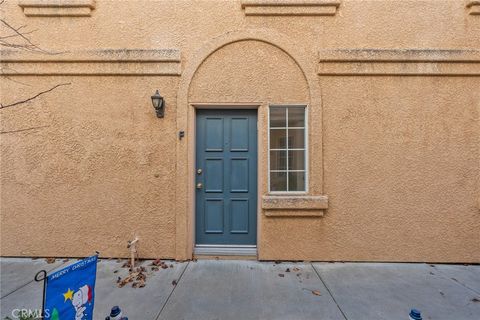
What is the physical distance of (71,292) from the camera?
6.64ft

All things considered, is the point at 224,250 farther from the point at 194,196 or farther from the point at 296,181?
the point at 296,181

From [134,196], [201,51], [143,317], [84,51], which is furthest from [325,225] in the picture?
[84,51]

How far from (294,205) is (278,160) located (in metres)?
0.82

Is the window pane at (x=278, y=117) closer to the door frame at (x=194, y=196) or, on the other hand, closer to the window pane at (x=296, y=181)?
the door frame at (x=194, y=196)

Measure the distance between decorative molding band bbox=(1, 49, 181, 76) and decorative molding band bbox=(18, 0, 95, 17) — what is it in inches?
27.5

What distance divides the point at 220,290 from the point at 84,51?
445cm

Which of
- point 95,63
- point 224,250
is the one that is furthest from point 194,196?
point 95,63

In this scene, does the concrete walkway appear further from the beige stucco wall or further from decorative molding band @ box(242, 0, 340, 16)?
decorative molding band @ box(242, 0, 340, 16)

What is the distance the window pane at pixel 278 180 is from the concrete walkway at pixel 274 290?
127 centimetres

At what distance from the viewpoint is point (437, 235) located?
13.3ft

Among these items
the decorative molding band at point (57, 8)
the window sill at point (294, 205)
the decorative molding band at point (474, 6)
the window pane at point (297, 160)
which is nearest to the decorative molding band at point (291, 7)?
the decorative molding band at point (474, 6)

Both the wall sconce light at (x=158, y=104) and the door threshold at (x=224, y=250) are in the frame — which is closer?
the wall sconce light at (x=158, y=104)

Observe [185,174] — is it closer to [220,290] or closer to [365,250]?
[220,290]

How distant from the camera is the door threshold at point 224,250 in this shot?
165 inches
